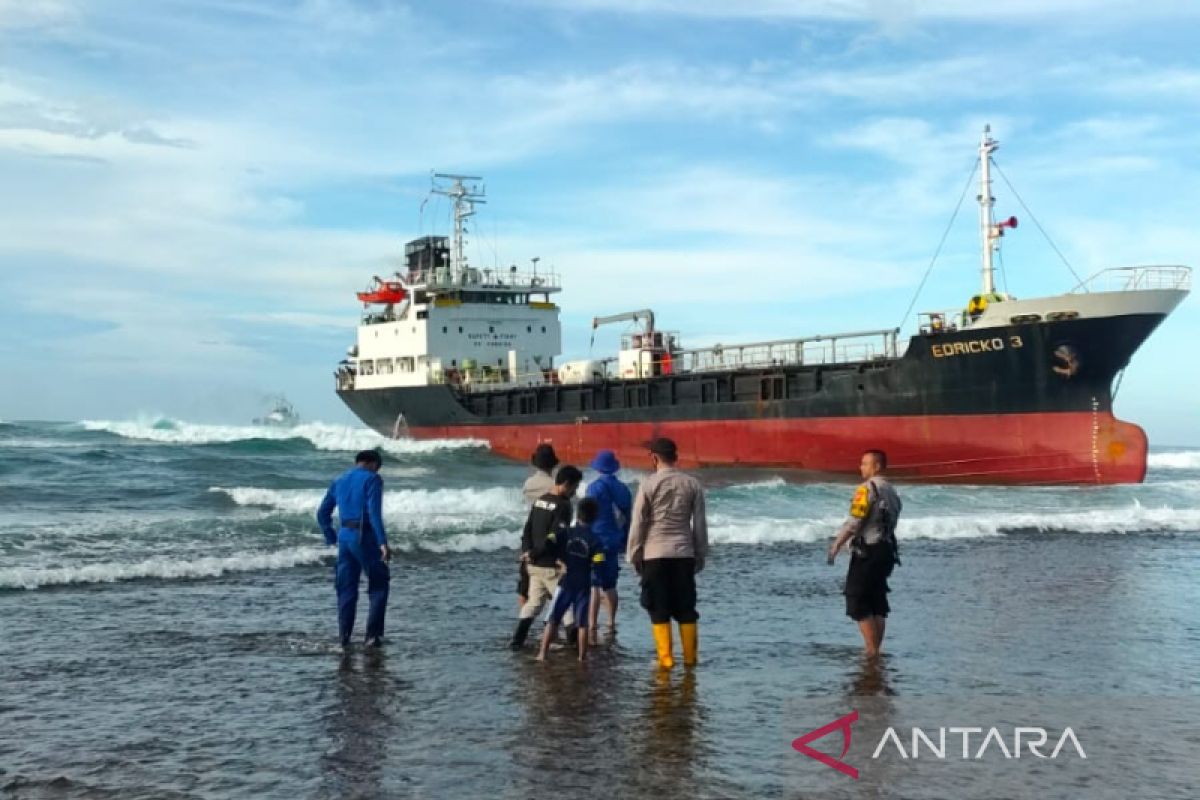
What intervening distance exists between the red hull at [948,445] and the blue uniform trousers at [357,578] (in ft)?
62.5

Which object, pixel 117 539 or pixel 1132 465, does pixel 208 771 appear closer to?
pixel 117 539

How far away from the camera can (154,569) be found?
437 inches

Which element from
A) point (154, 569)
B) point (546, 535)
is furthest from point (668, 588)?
point (154, 569)

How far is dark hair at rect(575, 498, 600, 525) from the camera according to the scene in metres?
7.25

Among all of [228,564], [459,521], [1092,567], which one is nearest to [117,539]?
[228,564]

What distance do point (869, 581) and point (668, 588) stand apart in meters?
1.39

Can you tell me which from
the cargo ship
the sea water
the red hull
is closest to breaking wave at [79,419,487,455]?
the cargo ship

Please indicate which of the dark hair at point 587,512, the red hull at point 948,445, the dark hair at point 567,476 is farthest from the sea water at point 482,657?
the red hull at point 948,445

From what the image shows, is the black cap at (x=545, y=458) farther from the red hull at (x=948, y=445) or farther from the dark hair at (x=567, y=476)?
the red hull at (x=948, y=445)

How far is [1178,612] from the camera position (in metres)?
8.95

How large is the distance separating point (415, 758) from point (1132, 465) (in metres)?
22.0

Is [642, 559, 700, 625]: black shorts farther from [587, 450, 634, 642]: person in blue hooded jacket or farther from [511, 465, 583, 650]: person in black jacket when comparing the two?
[587, 450, 634, 642]: person in blue hooded jacket

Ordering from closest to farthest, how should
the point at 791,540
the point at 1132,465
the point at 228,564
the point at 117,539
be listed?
the point at 228,564, the point at 117,539, the point at 791,540, the point at 1132,465

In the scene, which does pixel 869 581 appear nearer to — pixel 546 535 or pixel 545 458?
pixel 546 535
